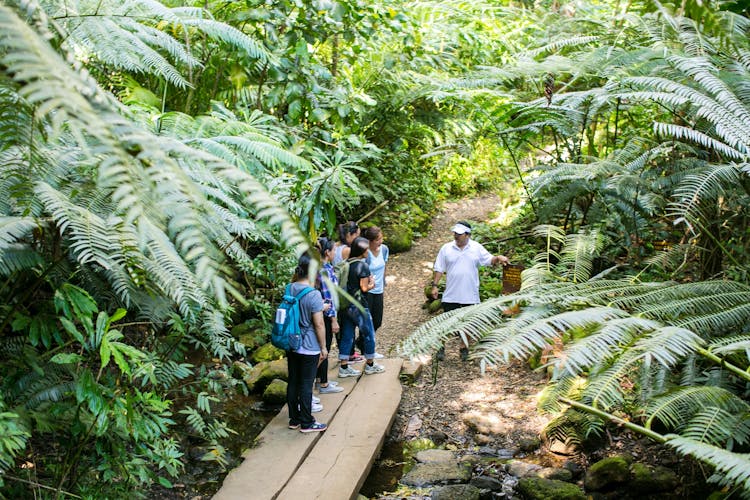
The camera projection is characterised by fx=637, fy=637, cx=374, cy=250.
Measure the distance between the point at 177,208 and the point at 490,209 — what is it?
12418 millimetres

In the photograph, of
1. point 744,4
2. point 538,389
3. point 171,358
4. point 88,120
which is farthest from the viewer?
point 538,389

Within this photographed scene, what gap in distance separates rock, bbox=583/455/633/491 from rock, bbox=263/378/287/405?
306 centimetres

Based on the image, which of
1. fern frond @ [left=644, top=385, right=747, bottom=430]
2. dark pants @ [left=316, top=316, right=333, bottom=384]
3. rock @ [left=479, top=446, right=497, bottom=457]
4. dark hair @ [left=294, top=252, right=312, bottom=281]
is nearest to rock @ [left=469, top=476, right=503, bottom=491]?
rock @ [left=479, top=446, right=497, bottom=457]

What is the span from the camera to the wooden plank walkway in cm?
478

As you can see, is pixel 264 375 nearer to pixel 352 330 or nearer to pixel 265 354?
pixel 265 354

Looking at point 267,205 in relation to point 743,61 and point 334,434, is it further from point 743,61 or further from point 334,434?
point 334,434

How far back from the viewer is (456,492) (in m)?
5.09

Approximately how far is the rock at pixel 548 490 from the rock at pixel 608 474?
0.13 meters

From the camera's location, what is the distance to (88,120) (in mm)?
1184

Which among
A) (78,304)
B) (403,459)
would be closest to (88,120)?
(78,304)

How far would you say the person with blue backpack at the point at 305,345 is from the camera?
17.6ft

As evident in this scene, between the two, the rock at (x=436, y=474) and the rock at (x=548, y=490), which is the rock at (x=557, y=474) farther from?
the rock at (x=436, y=474)

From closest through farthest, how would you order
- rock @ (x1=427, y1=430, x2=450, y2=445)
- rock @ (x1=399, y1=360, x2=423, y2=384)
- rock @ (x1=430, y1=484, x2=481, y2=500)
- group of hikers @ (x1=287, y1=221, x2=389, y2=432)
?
rock @ (x1=430, y1=484, x2=481, y2=500) → group of hikers @ (x1=287, y1=221, x2=389, y2=432) → rock @ (x1=427, y1=430, x2=450, y2=445) → rock @ (x1=399, y1=360, x2=423, y2=384)

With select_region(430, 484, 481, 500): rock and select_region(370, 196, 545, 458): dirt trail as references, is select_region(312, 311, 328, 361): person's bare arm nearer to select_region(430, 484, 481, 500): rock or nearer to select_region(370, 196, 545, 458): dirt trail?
select_region(370, 196, 545, 458): dirt trail
